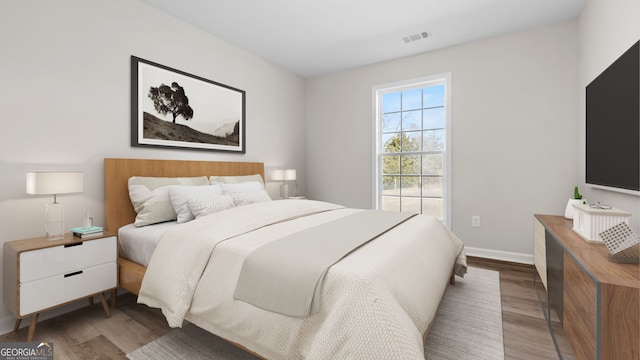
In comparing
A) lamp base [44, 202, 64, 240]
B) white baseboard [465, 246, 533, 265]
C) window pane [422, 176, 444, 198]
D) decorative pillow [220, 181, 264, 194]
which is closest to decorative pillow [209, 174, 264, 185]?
decorative pillow [220, 181, 264, 194]

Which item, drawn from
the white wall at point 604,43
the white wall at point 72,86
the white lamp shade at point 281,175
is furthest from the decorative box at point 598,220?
the white wall at point 72,86

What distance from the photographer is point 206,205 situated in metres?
2.40

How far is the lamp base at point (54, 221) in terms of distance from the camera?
198 centimetres

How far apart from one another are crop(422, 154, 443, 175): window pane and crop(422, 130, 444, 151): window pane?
0.09m

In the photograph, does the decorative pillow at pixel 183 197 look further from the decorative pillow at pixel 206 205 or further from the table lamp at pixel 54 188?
the table lamp at pixel 54 188

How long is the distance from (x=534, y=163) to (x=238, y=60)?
372 centimetres

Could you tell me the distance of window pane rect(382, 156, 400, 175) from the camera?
4.10 m

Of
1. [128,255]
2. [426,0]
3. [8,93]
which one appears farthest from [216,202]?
[426,0]

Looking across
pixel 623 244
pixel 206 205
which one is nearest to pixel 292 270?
pixel 206 205

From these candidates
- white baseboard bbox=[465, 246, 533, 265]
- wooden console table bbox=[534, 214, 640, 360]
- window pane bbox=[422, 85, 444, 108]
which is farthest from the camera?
window pane bbox=[422, 85, 444, 108]

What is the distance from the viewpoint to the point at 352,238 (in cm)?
171

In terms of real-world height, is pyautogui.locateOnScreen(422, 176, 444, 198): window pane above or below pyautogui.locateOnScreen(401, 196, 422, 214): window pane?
above

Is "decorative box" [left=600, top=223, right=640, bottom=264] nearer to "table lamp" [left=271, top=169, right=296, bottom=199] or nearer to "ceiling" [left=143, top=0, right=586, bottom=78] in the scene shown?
"ceiling" [left=143, top=0, right=586, bottom=78]

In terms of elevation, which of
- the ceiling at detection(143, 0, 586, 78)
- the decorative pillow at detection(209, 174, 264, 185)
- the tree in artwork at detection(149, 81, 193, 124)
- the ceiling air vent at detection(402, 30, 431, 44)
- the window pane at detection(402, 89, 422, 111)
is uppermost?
the ceiling at detection(143, 0, 586, 78)
